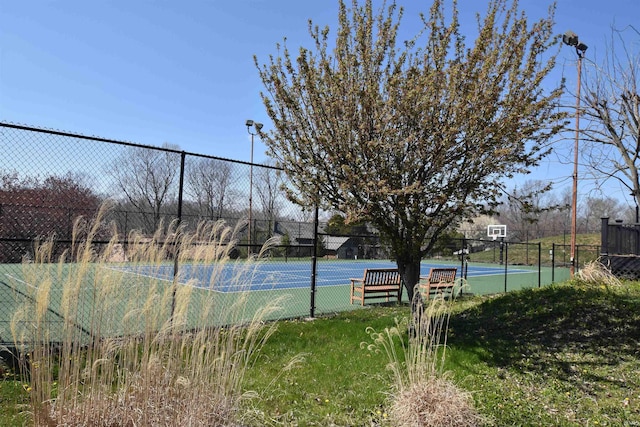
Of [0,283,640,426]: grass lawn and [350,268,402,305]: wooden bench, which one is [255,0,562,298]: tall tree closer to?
[0,283,640,426]: grass lawn

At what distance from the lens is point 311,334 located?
6254 mm

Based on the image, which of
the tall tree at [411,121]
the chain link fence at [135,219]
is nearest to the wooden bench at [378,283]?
the chain link fence at [135,219]

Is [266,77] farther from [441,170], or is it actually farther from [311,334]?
[311,334]

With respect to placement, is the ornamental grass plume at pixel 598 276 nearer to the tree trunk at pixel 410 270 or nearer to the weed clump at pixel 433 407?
the tree trunk at pixel 410 270

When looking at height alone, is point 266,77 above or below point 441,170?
above

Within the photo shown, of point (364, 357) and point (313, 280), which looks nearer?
point (364, 357)

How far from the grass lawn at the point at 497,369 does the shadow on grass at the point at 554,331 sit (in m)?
0.01

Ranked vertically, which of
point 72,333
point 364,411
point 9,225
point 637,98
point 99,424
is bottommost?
point 364,411

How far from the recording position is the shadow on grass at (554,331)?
198 inches

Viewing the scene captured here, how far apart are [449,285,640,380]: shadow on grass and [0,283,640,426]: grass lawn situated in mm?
13

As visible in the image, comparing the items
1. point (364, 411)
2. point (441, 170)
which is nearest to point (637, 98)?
point (441, 170)

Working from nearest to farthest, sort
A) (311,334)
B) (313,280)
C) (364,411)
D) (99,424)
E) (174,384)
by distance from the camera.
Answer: (99,424), (174,384), (364,411), (311,334), (313,280)

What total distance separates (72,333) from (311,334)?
3.88m

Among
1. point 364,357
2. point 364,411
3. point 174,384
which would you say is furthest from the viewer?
point 364,357
